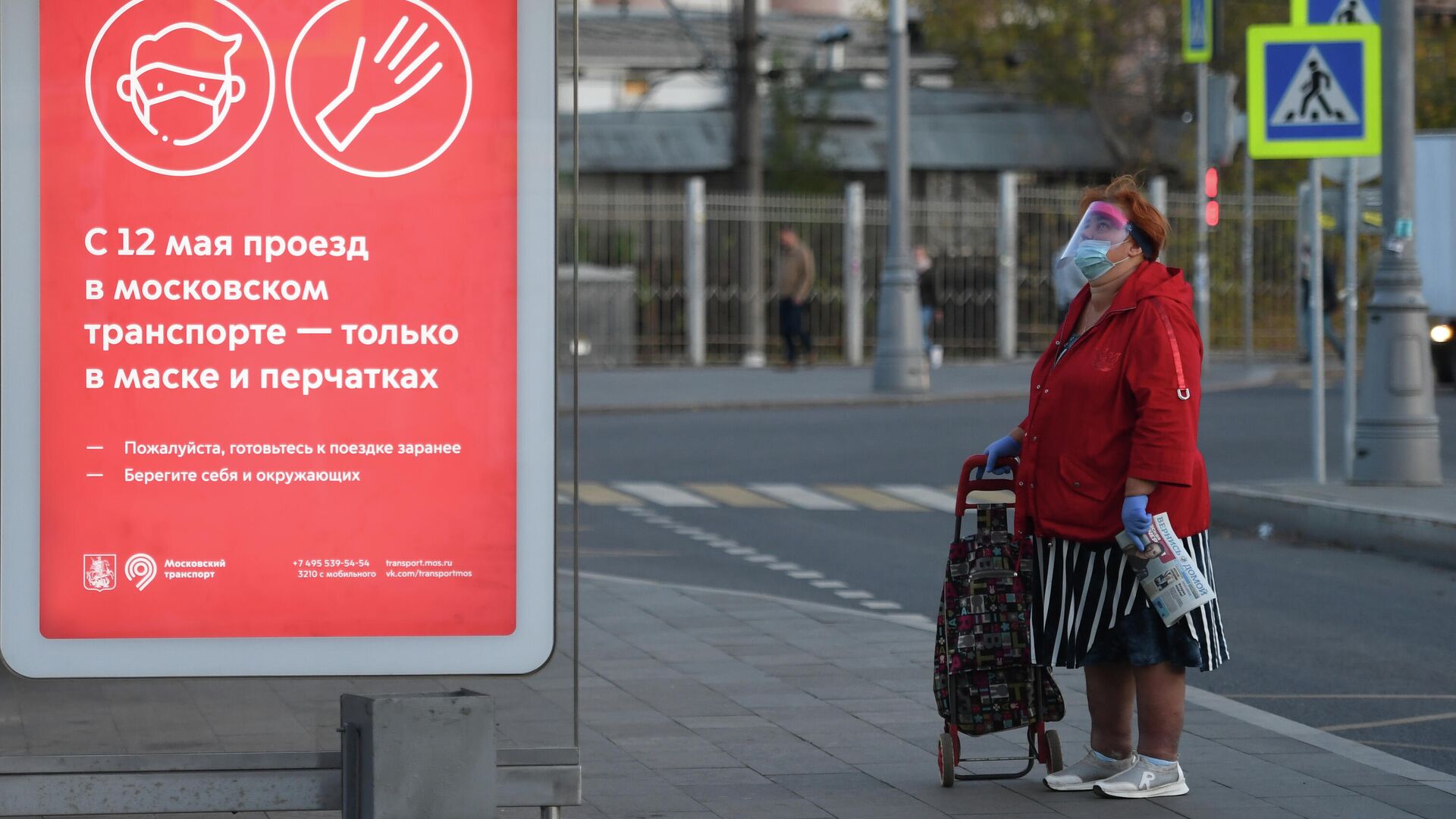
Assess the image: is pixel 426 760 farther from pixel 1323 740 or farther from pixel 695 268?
pixel 695 268

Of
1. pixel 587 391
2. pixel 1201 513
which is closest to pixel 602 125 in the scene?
pixel 587 391

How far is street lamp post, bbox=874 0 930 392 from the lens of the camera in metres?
23.4

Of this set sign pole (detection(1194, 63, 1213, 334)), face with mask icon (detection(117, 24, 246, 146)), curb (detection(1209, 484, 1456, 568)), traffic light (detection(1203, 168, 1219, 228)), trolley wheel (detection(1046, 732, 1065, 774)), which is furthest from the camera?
sign pole (detection(1194, 63, 1213, 334))

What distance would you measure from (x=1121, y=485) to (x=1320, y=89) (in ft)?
24.3

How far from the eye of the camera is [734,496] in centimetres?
1457

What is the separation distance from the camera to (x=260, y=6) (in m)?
4.48

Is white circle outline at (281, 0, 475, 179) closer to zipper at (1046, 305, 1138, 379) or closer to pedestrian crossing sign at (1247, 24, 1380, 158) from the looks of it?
zipper at (1046, 305, 1138, 379)

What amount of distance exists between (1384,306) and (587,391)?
12160 millimetres

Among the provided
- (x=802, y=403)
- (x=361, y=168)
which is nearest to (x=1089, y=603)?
(x=361, y=168)

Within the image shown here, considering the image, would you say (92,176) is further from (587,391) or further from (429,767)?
(587,391)

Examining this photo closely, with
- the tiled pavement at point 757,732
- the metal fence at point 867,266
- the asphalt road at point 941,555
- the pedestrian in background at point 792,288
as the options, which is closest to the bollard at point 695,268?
the metal fence at point 867,266

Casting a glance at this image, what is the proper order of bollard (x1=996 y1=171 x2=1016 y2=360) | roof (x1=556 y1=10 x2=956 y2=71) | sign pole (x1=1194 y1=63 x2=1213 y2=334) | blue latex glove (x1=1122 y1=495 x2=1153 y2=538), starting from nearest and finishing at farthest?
blue latex glove (x1=1122 y1=495 x2=1153 y2=538) → sign pole (x1=1194 y1=63 x2=1213 y2=334) → bollard (x1=996 y1=171 x2=1016 y2=360) → roof (x1=556 y1=10 x2=956 y2=71)

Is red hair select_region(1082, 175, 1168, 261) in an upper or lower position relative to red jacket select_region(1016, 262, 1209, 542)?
upper

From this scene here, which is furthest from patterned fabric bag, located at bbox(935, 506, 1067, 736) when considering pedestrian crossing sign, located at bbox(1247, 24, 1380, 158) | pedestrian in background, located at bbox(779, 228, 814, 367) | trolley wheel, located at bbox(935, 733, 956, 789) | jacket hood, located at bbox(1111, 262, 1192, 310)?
pedestrian in background, located at bbox(779, 228, 814, 367)
